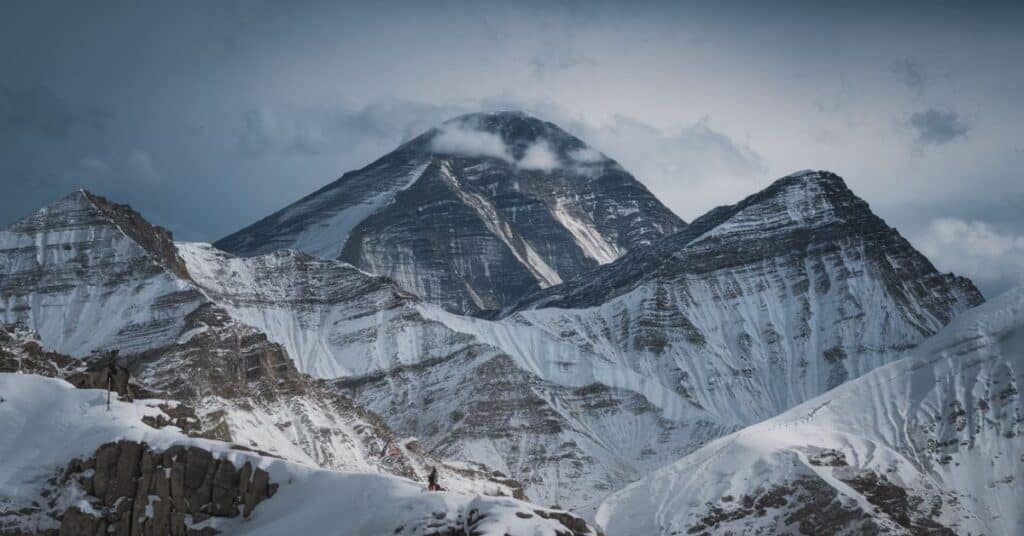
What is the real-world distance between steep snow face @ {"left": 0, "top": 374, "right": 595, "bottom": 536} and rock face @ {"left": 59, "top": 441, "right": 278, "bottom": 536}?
3.22 feet

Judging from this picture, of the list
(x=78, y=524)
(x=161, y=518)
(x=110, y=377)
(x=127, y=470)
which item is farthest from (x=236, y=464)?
(x=110, y=377)

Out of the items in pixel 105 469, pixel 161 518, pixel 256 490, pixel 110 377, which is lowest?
pixel 161 518

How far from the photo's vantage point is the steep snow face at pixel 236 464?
12569 cm

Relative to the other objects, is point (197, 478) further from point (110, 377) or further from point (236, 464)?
point (110, 377)

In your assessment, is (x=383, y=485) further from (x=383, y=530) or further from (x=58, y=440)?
(x=58, y=440)

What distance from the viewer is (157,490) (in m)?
138

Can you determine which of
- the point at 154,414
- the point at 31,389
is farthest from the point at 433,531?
the point at 31,389

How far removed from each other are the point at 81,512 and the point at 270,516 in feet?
59.8

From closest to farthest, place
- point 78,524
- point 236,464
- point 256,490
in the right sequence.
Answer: point 78,524 → point 256,490 → point 236,464

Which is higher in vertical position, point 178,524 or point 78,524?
point 78,524

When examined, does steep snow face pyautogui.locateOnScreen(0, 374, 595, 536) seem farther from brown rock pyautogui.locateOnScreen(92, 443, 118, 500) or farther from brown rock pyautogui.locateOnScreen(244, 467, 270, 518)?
brown rock pyautogui.locateOnScreen(92, 443, 118, 500)

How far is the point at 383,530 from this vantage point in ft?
416

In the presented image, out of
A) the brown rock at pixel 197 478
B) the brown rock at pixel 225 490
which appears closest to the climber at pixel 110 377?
the brown rock at pixel 197 478

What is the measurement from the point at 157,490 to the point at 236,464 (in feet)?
26.0
